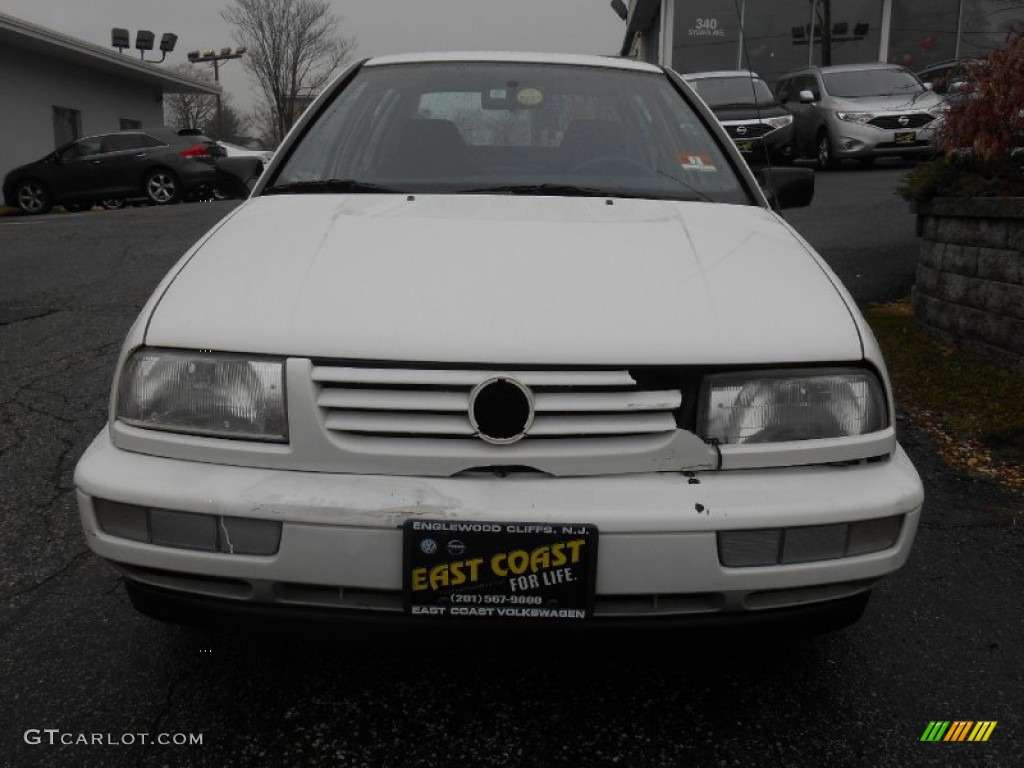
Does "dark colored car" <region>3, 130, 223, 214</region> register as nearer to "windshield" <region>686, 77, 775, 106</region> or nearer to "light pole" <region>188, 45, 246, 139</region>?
"windshield" <region>686, 77, 775, 106</region>

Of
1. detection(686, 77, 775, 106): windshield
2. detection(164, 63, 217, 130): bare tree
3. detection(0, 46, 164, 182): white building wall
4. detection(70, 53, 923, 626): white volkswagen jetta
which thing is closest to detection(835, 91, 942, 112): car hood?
detection(686, 77, 775, 106): windshield

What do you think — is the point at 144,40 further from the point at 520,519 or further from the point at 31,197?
the point at 520,519

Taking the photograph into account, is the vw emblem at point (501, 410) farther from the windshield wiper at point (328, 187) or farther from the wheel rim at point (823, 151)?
the wheel rim at point (823, 151)

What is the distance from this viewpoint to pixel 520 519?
161 centimetres

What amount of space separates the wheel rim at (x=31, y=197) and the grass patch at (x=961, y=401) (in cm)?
1517

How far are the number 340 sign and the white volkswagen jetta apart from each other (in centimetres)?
2326

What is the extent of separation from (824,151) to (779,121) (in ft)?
3.03

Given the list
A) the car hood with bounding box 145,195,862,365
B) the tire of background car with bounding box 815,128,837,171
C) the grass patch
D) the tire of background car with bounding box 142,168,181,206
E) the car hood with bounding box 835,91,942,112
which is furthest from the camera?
the tire of background car with bounding box 142,168,181,206

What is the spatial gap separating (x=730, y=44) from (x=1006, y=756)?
23657 millimetres

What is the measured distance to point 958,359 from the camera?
181 inches

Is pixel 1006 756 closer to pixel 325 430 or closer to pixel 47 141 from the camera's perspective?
pixel 325 430

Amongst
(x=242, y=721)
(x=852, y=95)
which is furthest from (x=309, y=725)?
(x=852, y=95)

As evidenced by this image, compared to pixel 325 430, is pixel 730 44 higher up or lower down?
higher up
